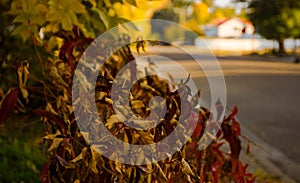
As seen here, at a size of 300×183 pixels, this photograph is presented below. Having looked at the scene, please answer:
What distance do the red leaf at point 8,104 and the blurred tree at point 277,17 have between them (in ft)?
138

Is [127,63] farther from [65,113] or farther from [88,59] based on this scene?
[65,113]

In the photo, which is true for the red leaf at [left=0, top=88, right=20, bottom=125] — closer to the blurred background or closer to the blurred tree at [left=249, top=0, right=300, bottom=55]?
the blurred background

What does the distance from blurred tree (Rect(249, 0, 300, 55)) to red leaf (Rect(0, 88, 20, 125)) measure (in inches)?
1657

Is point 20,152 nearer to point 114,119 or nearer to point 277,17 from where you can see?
point 114,119

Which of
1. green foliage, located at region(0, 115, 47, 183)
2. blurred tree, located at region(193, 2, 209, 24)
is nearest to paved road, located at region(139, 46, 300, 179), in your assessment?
green foliage, located at region(0, 115, 47, 183)

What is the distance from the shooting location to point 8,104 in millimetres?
2086

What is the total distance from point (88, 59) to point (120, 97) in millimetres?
689

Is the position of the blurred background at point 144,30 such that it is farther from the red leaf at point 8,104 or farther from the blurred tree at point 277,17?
the blurred tree at point 277,17

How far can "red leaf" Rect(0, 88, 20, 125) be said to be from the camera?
6.77ft

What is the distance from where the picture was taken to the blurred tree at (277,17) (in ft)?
140

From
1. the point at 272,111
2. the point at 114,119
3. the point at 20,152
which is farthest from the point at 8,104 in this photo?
the point at 272,111

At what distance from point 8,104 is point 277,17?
44.4 metres

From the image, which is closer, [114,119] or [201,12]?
[114,119]

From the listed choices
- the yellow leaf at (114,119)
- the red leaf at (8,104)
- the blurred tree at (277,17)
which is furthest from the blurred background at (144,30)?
the blurred tree at (277,17)
